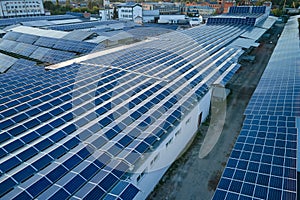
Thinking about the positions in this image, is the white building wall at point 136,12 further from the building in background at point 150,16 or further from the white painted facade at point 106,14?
the white painted facade at point 106,14

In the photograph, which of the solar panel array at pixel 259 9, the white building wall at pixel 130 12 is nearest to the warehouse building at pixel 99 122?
the solar panel array at pixel 259 9

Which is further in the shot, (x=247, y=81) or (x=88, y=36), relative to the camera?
(x=88, y=36)

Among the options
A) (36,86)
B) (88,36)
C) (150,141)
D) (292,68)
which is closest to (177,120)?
(150,141)

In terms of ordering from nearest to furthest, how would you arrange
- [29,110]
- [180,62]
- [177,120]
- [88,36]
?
[29,110], [177,120], [180,62], [88,36]

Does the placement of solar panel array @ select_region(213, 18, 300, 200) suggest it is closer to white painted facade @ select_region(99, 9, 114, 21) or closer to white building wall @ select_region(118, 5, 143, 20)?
white building wall @ select_region(118, 5, 143, 20)

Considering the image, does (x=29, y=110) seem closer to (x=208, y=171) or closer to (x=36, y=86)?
(x=36, y=86)

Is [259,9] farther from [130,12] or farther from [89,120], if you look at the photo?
[89,120]

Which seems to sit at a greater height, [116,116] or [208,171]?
[116,116]
